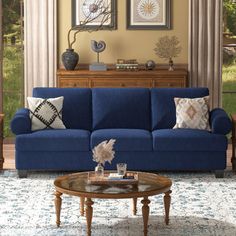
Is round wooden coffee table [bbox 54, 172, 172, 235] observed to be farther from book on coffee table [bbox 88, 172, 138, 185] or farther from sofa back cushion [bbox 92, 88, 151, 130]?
sofa back cushion [bbox 92, 88, 151, 130]

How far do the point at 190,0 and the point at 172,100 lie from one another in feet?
6.74

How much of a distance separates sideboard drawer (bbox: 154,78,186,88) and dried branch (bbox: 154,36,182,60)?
48 cm

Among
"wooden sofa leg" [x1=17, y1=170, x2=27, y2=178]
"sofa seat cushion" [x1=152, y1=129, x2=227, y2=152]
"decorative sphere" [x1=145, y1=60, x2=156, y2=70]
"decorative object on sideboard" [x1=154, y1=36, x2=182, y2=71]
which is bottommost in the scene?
"wooden sofa leg" [x1=17, y1=170, x2=27, y2=178]

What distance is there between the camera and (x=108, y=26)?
10.7m

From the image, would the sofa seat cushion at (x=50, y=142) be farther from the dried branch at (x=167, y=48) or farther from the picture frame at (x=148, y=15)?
the picture frame at (x=148, y=15)

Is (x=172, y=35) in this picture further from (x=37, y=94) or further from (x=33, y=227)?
(x=33, y=227)

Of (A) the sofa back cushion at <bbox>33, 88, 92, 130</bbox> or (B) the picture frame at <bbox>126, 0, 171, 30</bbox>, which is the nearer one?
(A) the sofa back cushion at <bbox>33, 88, 92, 130</bbox>

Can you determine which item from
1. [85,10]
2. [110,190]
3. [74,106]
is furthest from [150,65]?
[110,190]

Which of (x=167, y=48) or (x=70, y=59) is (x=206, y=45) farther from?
(x=70, y=59)

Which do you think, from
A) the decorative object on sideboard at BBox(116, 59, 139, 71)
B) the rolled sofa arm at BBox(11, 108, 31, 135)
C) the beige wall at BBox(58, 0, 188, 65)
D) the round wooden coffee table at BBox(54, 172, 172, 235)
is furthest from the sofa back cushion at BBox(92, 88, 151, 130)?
the round wooden coffee table at BBox(54, 172, 172, 235)

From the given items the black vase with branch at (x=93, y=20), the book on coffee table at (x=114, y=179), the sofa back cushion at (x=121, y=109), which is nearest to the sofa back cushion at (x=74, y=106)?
the sofa back cushion at (x=121, y=109)

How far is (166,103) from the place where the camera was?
896cm

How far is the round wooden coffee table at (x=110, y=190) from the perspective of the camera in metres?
5.93

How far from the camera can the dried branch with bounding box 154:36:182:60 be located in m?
10.5
